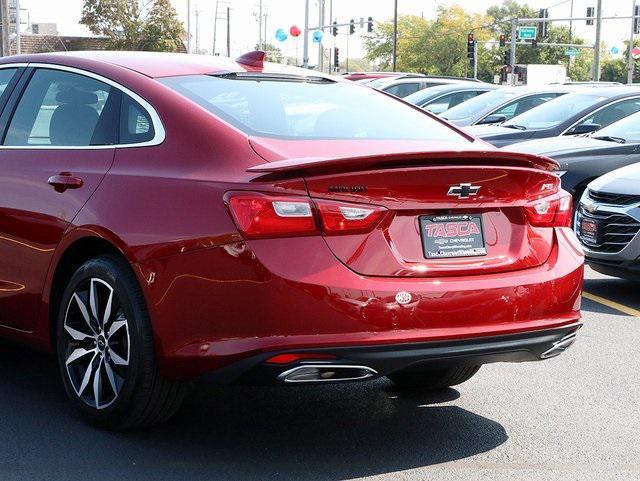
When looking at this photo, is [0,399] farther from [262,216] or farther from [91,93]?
[262,216]

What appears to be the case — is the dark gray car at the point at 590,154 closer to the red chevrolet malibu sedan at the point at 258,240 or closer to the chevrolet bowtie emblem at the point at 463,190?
the red chevrolet malibu sedan at the point at 258,240

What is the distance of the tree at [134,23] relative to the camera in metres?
80.2

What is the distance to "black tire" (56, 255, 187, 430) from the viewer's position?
481 cm

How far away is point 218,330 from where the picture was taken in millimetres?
4527

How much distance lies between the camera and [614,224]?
29.6ft

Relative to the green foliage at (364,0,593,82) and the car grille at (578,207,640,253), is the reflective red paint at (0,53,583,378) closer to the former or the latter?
the car grille at (578,207,640,253)

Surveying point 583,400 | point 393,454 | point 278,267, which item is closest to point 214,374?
point 278,267

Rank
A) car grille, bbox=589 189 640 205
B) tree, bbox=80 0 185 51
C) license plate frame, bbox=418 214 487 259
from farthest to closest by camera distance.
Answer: tree, bbox=80 0 185 51
car grille, bbox=589 189 640 205
license plate frame, bbox=418 214 487 259

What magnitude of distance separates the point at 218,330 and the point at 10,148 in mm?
1851

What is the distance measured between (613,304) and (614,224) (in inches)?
23.7

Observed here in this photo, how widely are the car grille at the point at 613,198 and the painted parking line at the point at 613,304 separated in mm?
716

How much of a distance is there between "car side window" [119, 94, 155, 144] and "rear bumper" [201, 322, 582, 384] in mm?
1097

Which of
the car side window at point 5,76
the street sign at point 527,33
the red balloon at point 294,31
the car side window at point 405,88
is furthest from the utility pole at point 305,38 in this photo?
the car side window at point 5,76

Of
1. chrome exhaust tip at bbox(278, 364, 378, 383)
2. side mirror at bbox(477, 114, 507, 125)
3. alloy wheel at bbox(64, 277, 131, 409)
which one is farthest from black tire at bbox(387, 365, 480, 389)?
side mirror at bbox(477, 114, 507, 125)
